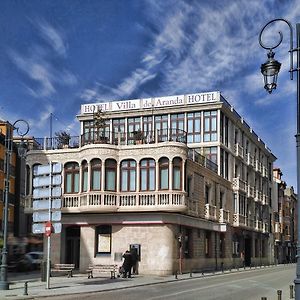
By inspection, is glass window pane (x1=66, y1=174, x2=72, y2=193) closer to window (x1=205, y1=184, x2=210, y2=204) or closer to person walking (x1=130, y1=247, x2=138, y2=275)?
person walking (x1=130, y1=247, x2=138, y2=275)

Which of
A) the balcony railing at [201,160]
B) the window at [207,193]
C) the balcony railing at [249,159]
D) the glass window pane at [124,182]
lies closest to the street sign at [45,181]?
the glass window pane at [124,182]

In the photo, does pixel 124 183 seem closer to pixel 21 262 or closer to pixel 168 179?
pixel 168 179

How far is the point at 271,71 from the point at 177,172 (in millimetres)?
26719

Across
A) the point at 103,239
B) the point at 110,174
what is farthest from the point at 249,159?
the point at 103,239

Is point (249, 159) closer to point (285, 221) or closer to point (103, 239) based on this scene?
point (103, 239)

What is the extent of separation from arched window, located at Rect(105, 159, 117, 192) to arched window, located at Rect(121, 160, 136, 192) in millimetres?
557

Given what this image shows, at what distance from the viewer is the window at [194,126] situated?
52.2 meters

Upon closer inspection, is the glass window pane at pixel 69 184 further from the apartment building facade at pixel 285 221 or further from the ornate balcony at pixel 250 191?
the apartment building facade at pixel 285 221

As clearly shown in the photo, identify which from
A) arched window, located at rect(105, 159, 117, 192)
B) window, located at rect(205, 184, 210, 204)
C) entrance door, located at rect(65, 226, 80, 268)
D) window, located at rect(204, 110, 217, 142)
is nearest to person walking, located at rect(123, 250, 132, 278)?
arched window, located at rect(105, 159, 117, 192)

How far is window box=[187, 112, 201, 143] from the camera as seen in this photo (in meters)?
52.2

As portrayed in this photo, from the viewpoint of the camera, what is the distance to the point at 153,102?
5388 centimetres

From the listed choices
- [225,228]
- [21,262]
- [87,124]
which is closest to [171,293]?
[21,262]

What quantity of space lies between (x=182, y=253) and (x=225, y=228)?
1019cm

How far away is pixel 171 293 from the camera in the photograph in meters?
23.7
